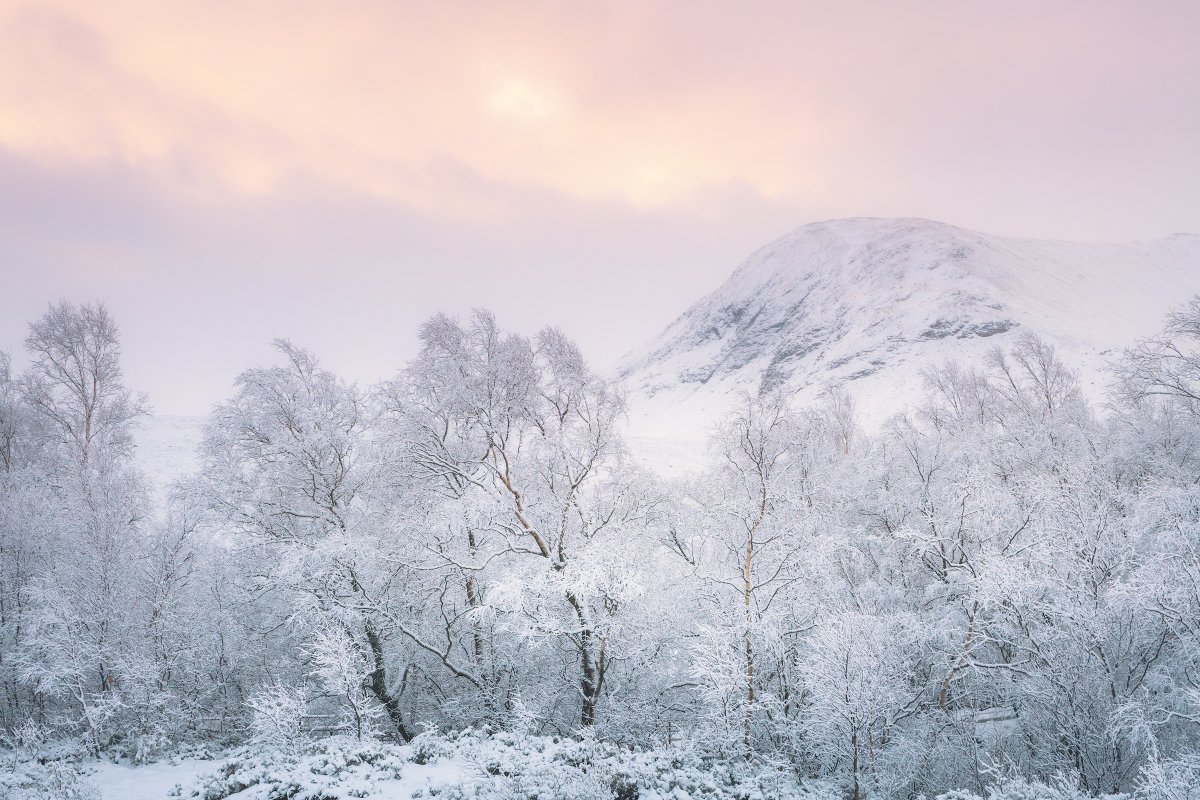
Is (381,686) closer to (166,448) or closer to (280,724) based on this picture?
(280,724)

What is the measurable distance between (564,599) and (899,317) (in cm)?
13427

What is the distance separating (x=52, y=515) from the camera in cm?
1912

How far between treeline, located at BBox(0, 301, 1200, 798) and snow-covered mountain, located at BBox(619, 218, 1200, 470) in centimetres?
4709

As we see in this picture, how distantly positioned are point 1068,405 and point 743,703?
113ft

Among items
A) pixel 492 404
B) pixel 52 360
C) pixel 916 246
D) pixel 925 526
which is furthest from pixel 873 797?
pixel 916 246

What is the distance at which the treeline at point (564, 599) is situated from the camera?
1209cm

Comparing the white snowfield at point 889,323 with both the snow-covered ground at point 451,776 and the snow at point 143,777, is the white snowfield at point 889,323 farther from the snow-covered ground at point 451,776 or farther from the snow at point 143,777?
the snow-covered ground at point 451,776

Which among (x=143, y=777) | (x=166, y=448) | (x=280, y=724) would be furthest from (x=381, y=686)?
(x=166, y=448)

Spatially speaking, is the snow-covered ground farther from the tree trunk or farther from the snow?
the tree trunk

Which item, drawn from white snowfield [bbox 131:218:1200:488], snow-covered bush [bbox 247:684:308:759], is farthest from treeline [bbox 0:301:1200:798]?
white snowfield [bbox 131:218:1200:488]

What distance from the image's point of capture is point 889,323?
4938 inches

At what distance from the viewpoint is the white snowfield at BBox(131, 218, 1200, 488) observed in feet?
283

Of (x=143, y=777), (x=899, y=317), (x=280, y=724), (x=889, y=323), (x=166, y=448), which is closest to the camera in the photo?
(x=280, y=724)

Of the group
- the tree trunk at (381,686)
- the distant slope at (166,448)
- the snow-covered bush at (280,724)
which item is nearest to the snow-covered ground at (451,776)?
the snow-covered bush at (280,724)
